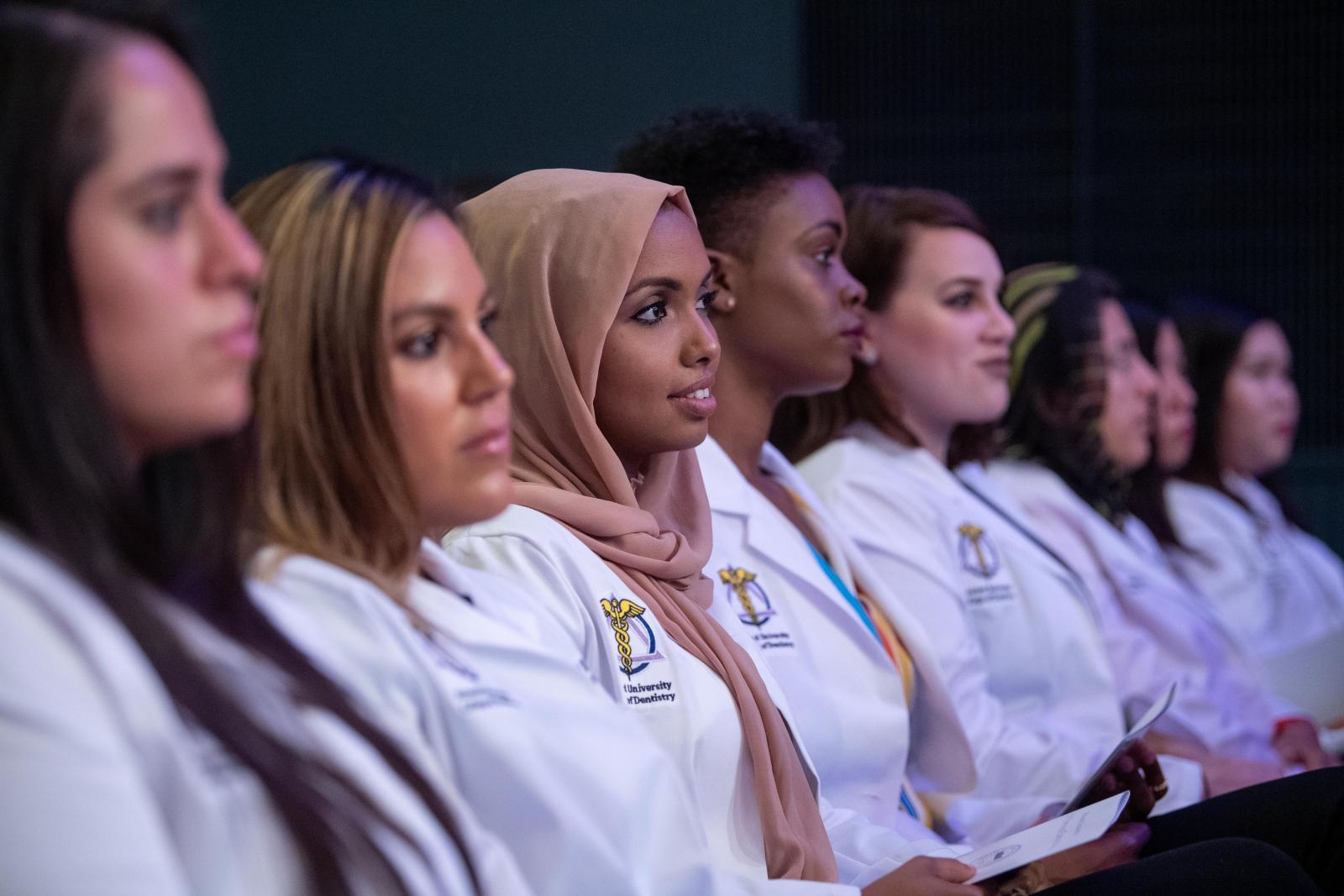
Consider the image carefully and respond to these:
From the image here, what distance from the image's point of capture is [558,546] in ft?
5.66

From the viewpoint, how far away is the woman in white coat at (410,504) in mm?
1236

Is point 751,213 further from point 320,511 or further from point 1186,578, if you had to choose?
point 1186,578

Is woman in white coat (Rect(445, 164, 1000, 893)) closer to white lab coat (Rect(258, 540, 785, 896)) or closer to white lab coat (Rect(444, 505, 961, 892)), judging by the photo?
white lab coat (Rect(444, 505, 961, 892))

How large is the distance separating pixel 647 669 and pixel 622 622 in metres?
0.06

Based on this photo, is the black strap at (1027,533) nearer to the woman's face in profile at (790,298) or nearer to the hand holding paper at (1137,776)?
the woman's face in profile at (790,298)

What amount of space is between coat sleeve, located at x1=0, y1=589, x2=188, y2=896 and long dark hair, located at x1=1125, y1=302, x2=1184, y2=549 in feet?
11.9

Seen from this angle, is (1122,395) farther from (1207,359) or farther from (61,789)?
(61,789)

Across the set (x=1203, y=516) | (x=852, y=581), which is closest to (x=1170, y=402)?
(x=1203, y=516)

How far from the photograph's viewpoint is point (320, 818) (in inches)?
38.9

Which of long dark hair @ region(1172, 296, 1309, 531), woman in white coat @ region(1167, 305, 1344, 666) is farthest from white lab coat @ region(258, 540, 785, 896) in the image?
long dark hair @ region(1172, 296, 1309, 531)

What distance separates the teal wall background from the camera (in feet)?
14.8

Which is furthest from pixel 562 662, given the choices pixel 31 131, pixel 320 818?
pixel 31 131

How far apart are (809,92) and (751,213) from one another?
10.1 ft

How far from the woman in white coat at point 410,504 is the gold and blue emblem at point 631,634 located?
32 centimetres
